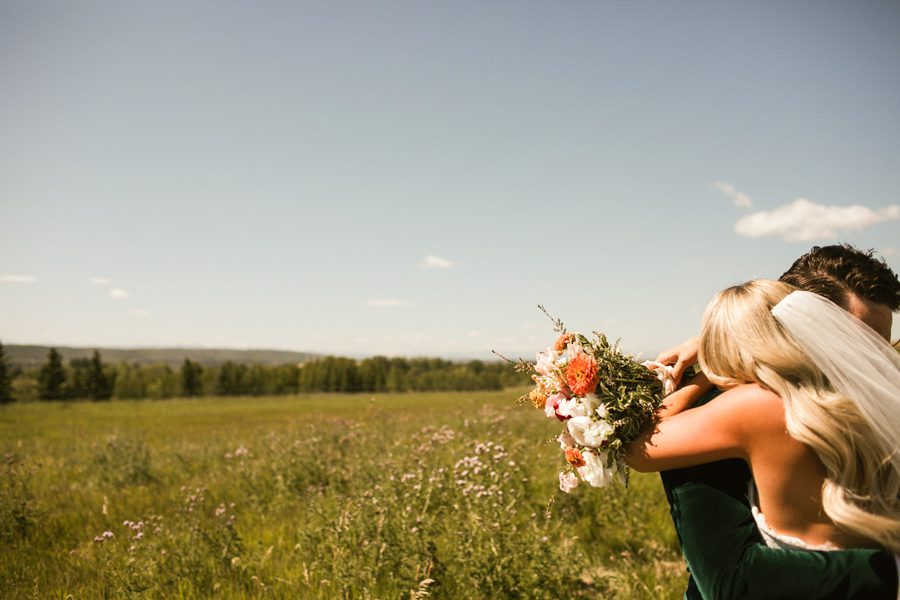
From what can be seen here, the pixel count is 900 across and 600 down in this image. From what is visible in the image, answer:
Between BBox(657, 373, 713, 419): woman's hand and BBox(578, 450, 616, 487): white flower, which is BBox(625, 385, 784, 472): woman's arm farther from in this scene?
BBox(578, 450, 616, 487): white flower

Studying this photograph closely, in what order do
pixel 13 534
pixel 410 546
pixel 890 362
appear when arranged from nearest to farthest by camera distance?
pixel 890 362, pixel 410 546, pixel 13 534

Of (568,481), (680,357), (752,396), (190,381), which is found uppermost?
(680,357)

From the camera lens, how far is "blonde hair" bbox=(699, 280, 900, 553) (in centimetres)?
194

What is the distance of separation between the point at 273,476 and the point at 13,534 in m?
3.25

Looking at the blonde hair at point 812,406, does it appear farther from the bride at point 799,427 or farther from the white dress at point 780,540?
the white dress at point 780,540

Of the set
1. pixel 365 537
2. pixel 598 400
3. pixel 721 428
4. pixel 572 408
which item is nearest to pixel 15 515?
pixel 365 537

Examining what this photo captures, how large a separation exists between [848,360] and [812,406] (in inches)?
17.4

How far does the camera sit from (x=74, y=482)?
32.0ft

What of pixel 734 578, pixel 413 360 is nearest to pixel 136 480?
pixel 734 578

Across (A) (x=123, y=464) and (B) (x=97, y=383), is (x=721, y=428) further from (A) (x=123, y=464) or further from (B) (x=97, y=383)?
(B) (x=97, y=383)

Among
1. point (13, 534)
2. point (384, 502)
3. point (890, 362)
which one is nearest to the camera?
point (890, 362)

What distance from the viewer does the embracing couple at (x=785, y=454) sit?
197 centimetres

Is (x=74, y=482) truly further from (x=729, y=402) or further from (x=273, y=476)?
(x=729, y=402)

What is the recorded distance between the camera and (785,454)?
2.00 m
